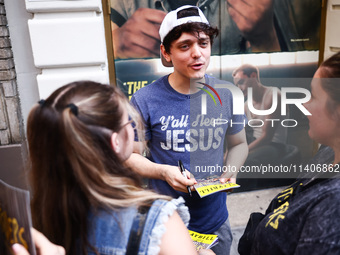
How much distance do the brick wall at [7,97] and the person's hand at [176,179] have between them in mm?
1640

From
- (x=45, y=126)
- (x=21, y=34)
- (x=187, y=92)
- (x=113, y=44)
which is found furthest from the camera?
(x=113, y=44)

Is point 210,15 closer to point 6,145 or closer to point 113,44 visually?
point 113,44

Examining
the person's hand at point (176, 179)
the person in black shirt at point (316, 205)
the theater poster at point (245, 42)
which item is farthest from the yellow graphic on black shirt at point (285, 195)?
the theater poster at point (245, 42)

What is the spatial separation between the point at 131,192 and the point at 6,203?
1.19ft

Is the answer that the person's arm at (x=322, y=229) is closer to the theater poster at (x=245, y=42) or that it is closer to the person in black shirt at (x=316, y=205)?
the person in black shirt at (x=316, y=205)

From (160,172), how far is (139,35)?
179 centimetres

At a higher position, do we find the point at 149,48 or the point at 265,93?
the point at 149,48

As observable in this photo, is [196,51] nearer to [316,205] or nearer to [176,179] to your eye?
[176,179]

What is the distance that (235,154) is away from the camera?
188 cm

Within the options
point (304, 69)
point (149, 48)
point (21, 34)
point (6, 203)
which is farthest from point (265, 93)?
point (6, 203)

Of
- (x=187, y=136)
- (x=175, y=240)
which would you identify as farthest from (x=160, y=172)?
(x=175, y=240)

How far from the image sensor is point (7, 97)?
260 centimetres

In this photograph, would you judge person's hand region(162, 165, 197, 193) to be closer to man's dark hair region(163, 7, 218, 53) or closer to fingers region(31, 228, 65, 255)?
man's dark hair region(163, 7, 218, 53)

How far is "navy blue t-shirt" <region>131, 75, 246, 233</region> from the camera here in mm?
1717
